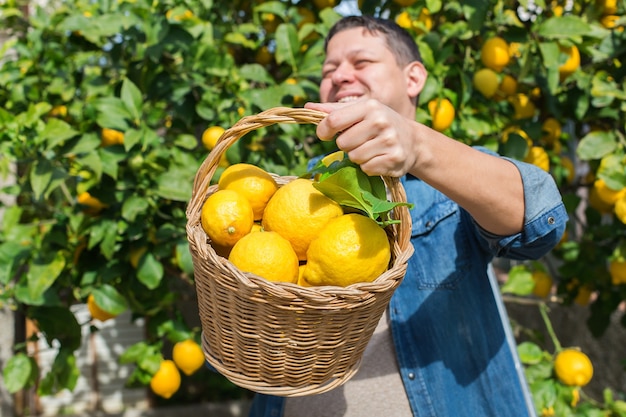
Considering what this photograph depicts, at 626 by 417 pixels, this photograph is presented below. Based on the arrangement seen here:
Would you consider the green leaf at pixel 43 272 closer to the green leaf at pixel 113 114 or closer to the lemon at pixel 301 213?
the green leaf at pixel 113 114

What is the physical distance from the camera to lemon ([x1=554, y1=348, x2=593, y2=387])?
1.61 meters

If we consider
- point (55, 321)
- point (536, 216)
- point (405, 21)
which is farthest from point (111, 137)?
point (536, 216)

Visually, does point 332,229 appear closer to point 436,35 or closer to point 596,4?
point 436,35

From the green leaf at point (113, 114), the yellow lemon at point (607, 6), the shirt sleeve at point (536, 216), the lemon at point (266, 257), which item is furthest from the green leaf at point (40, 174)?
the yellow lemon at point (607, 6)

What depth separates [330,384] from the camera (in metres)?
0.85

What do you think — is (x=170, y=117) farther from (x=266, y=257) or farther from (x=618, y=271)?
(x=618, y=271)

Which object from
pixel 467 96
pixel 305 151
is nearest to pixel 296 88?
pixel 305 151

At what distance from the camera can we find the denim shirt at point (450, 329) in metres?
1.09

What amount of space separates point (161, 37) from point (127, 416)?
80.8 inches

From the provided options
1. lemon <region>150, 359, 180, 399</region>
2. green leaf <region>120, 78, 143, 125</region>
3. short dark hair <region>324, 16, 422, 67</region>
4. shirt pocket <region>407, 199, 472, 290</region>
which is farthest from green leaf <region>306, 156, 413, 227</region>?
lemon <region>150, 359, 180, 399</region>

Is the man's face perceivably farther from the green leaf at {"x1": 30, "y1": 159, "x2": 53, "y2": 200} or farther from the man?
the green leaf at {"x1": 30, "y1": 159, "x2": 53, "y2": 200}

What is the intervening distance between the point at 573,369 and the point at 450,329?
71 cm

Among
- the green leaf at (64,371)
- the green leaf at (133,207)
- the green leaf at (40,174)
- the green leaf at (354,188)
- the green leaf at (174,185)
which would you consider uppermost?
the green leaf at (354,188)

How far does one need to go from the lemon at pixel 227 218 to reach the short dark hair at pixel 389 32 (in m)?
0.60
